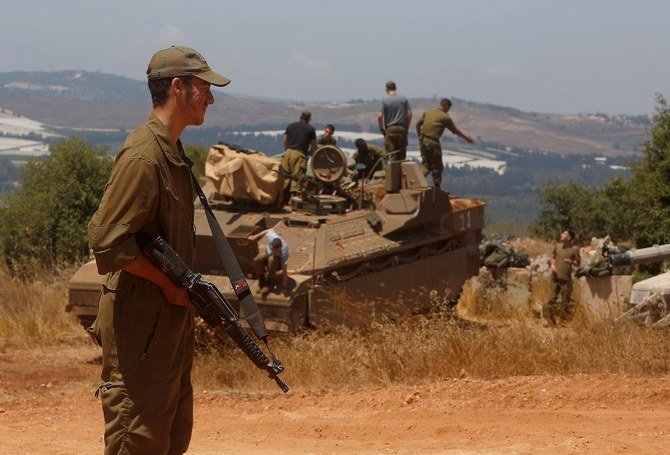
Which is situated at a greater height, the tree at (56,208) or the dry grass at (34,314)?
the tree at (56,208)

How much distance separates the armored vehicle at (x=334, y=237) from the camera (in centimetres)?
1179

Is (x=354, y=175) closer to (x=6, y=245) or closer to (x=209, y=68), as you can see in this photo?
(x=6, y=245)

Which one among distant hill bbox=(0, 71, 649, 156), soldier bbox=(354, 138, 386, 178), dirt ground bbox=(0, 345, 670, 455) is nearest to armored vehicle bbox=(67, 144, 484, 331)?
soldier bbox=(354, 138, 386, 178)

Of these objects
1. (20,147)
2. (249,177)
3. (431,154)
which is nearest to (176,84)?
(249,177)

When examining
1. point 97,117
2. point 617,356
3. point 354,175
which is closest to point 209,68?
point 617,356

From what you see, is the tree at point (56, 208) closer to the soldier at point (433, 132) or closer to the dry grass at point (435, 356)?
the soldier at point (433, 132)

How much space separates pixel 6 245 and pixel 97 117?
135 metres

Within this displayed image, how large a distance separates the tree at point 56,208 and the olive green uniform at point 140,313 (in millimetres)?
12119

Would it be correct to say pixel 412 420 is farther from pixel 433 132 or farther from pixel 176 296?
pixel 433 132

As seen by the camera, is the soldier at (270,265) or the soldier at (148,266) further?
the soldier at (270,265)

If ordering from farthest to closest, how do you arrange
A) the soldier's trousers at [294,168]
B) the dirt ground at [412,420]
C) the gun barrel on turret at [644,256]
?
the soldier's trousers at [294,168], the gun barrel on turret at [644,256], the dirt ground at [412,420]

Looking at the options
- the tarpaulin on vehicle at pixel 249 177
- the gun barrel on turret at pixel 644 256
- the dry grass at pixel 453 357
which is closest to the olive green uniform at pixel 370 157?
the tarpaulin on vehicle at pixel 249 177

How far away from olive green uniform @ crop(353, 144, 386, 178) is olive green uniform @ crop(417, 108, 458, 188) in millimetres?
825

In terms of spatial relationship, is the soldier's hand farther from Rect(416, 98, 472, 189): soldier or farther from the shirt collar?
Rect(416, 98, 472, 189): soldier
